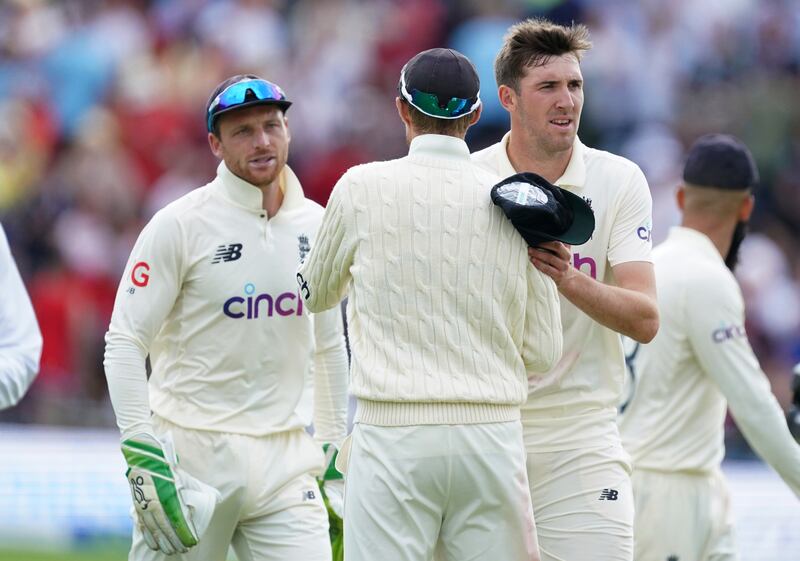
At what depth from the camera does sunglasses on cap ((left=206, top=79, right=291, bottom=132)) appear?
612cm

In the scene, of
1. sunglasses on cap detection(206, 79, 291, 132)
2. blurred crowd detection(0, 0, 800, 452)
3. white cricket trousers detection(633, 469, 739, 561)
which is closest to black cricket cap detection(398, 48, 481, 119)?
sunglasses on cap detection(206, 79, 291, 132)

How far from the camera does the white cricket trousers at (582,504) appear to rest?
18.1 ft

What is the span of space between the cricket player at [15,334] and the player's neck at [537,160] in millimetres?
1954

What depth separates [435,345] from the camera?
4816 millimetres

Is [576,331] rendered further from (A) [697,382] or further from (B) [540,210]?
(A) [697,382]

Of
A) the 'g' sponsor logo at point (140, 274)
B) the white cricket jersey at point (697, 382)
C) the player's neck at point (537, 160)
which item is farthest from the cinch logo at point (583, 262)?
the 'g' sponsor logo at point (140, 274)

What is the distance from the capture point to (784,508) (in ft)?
34.7

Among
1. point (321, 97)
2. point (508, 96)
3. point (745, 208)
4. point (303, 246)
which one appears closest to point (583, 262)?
point (508, 96)

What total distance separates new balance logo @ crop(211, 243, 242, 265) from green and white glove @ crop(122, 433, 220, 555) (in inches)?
30.9

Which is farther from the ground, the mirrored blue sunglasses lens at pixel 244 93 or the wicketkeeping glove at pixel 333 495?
the mirrored blue sunglasses lens at pixel 244 93

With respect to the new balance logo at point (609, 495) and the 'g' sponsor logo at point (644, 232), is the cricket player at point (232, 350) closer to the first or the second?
the new balance logo at point (609, 495)

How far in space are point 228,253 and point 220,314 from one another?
9.9 inches

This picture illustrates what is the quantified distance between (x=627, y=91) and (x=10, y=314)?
10.4m

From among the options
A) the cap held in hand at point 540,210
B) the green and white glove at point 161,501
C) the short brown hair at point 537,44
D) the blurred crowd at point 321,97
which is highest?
→ the blurred crowd at point 321,97
